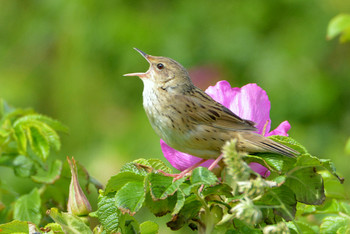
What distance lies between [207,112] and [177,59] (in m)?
3.38

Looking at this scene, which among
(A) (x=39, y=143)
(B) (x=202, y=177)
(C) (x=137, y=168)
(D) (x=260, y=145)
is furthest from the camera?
(A) (x=39, y=143)

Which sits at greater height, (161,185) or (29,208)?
(161,185)

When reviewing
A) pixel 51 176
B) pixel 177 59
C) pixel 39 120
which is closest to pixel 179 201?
pixel 51 176

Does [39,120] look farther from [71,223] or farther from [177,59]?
[177,59]

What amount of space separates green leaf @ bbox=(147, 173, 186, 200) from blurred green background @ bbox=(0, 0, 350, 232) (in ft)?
11.6

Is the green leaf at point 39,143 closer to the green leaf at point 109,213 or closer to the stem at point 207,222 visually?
the green leaf at point 109,213

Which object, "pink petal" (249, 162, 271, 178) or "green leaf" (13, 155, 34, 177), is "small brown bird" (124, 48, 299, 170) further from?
"green leaf" (13, 155, 34, 177)

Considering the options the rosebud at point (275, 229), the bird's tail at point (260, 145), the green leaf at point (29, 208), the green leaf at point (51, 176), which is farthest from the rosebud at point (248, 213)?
the green leaf at point (51, 176)

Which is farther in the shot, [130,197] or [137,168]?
[137,168]

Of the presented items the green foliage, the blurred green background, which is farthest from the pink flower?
the blurred green background

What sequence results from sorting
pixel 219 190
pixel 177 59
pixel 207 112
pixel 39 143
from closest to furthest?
1. pixel 219 190
2. pixel 207 112
3. pixel 39 143
4. pixel 177 59

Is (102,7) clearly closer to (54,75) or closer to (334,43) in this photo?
(54,75)

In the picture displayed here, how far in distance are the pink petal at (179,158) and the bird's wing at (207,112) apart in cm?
18

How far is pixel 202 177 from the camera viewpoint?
4.68 feet
